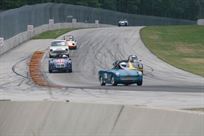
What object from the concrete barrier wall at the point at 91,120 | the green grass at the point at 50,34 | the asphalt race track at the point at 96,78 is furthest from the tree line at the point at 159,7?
the concrete barrier wall at the point at 91,120

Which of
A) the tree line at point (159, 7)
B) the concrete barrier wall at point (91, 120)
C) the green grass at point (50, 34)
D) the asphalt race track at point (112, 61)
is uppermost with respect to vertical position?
the concrete barrier wall at point (91, 120)

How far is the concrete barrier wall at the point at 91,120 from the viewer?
1351 centimetres

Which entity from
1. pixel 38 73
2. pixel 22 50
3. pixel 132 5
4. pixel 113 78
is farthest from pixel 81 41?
pixel 132 5

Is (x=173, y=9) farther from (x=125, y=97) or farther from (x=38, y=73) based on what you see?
(x=125, y=97)

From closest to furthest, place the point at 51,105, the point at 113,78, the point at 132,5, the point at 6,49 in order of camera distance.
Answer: the point at 51,105 → the point at 113,78 → the point at 6,49 → the point at 132,5

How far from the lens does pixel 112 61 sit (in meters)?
55.5

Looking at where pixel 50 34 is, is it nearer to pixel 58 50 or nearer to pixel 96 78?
pixel 58 50

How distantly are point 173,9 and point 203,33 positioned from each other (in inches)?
3709

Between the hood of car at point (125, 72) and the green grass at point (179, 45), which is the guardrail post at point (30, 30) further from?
the hood of car at point (125, 72)

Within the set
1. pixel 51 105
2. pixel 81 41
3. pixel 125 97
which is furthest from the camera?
pixel 81 41

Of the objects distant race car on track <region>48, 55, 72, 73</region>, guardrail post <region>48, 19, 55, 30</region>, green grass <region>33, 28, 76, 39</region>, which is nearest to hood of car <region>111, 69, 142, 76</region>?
distant race car on track <region>48, 55, 72, 73</region>

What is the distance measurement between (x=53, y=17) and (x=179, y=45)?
88.1ft

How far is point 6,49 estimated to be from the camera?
2520 inches

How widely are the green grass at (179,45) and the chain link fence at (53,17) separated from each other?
13241 millimetres
